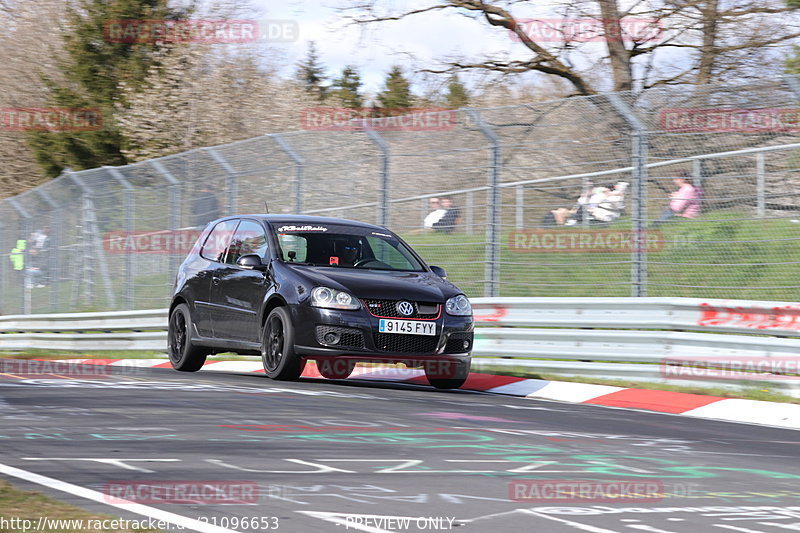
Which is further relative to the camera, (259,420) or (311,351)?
(311,351)

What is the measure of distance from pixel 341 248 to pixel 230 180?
607 cm

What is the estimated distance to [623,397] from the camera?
37.0ft

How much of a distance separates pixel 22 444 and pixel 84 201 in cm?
1567

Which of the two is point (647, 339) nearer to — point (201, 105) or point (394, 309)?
point (394, 309)

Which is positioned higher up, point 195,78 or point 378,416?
point 195,78

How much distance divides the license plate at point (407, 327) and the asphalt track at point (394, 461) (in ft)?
3.22

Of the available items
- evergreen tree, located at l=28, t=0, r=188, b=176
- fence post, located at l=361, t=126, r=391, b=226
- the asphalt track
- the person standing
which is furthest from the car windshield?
evergreen tree, located at l=28, t=0, r=188, b=176

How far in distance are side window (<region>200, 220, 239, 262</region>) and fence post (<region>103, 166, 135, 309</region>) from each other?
23.7 ft

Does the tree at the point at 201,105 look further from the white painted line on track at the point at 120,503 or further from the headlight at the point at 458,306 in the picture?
the white painted line on track at the point at 120,503

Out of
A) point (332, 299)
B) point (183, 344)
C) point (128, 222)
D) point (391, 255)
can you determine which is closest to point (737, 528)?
point (332, 299)

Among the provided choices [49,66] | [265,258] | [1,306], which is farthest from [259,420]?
[49,66]

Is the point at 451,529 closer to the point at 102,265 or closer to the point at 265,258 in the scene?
the point at 265,258

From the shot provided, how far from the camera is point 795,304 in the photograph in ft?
35.3

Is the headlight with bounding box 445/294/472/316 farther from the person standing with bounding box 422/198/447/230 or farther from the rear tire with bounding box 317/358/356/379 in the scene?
the person standing with bounding box 422/198/447/230
